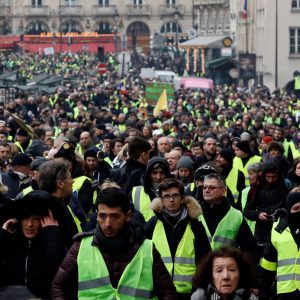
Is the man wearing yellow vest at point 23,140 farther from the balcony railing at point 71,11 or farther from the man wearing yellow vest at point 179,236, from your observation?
the balcony railing at point 71,11

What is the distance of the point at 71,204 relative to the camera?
10.5 meters

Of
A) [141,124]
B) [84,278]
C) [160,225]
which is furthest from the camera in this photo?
[141,124]

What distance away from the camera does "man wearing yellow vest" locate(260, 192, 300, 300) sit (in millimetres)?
9789

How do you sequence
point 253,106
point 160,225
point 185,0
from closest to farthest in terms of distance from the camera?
point 160,225 → point 253,106 → point 185,0

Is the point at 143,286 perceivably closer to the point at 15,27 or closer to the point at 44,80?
the point at 44,80

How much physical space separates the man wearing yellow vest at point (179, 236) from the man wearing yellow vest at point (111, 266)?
5.36 ft

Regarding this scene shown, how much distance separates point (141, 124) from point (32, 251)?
18466 mm

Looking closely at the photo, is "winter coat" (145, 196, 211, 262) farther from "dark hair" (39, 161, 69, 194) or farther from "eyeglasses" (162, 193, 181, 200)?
"dark hair" (39, 161, 69, 194)

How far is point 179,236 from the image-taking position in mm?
9578

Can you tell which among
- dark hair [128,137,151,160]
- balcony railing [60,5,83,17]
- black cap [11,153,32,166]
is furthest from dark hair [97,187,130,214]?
balcony railing [60,5,83,17]

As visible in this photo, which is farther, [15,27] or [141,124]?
[15,27]

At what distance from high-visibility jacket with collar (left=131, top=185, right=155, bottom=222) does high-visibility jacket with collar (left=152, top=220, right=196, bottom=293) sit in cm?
171

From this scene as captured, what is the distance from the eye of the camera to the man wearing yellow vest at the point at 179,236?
A: 31.4 feet

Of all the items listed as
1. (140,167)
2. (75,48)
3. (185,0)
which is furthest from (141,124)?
(185,0)
